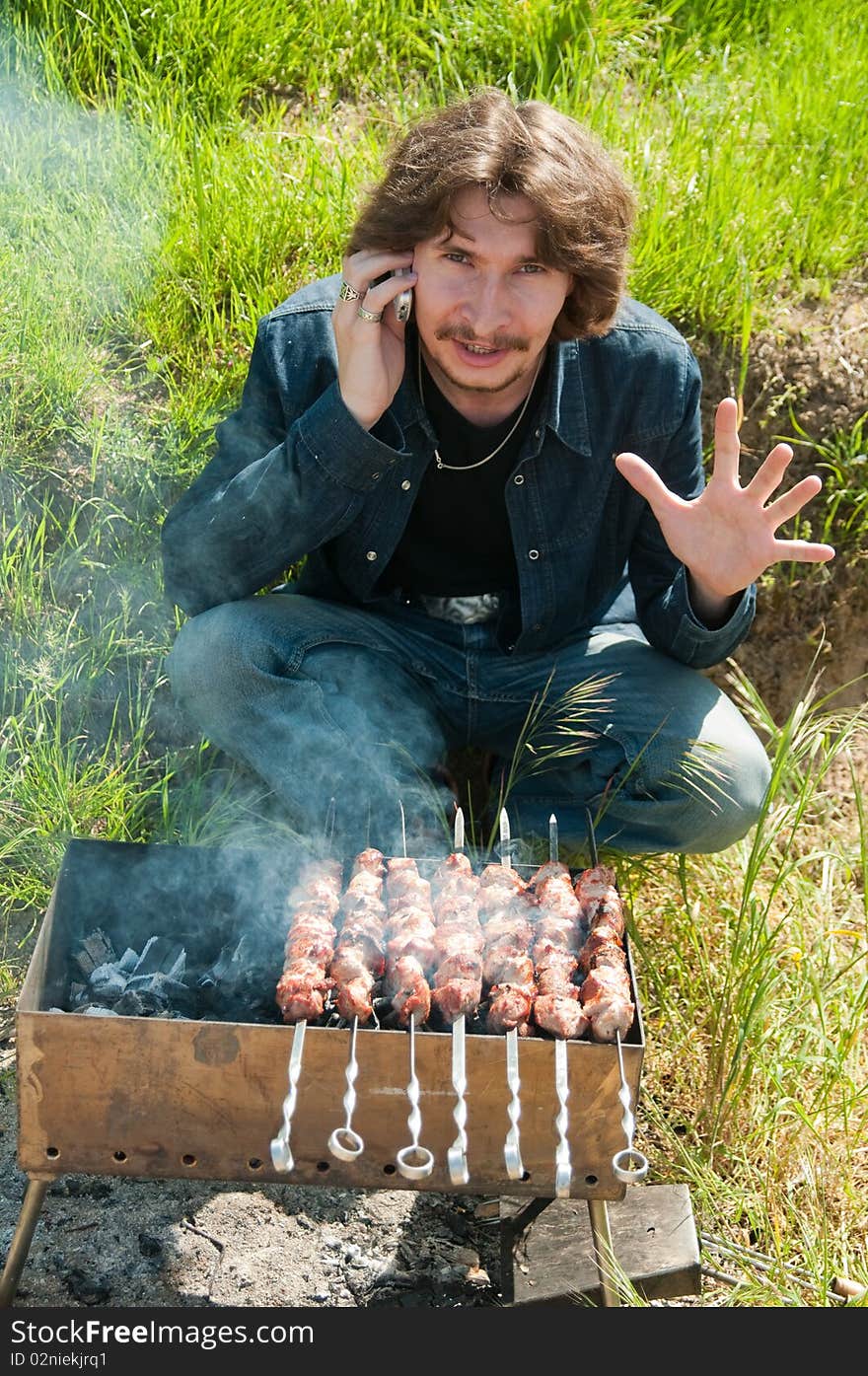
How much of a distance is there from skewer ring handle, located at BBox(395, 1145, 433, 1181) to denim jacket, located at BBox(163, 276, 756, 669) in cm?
163

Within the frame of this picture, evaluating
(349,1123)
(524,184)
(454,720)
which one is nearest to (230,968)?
(349,1123)

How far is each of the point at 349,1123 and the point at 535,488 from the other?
1902 millimetres

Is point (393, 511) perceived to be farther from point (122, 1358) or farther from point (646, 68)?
point (646, 68)

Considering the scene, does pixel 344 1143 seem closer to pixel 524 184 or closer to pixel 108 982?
pixel 108 982

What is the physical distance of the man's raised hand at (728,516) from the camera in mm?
2912

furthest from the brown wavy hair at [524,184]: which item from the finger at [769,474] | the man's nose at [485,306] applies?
the finger at [769,474]

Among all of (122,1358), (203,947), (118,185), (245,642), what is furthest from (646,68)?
(122,1358)

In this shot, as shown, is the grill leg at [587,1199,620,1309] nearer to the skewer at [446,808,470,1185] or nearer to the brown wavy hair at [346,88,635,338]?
the skewer at [446,808,470,1185]

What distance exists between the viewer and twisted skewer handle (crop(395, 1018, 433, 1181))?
221 centimetres

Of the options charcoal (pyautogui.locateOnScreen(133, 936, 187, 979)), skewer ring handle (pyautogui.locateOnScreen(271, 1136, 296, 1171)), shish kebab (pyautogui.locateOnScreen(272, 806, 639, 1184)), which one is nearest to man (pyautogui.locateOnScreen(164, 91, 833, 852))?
shish kebab (pyautogui.locateOnScreen(272, 806, 639, 1184))

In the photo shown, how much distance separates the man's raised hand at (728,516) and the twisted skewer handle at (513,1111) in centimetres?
129

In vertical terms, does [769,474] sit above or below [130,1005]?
above

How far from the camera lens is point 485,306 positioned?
3.12 m

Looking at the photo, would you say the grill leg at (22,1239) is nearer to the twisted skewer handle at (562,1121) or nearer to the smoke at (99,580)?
the smoke at (99,580)
